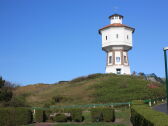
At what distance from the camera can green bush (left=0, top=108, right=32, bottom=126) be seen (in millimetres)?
20641

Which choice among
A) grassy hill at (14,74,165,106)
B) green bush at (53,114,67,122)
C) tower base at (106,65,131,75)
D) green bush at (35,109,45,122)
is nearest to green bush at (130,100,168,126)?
green bush at (53,114,67,122)

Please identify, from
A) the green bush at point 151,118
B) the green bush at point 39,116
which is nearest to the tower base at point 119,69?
the green bush at point 39,116

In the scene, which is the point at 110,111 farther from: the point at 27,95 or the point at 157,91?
the point at 27,95

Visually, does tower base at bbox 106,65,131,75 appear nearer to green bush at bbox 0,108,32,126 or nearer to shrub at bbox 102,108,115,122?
shrub at bbox 102,108,115,122

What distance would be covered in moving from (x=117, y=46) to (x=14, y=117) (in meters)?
42.2

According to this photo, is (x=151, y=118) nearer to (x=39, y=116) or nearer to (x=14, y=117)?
(x=14, y=117)

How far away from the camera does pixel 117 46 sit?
202 ft

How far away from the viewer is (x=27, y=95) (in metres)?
51.6

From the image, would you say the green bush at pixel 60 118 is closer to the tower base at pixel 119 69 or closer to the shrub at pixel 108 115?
the shrub at pixel 108 115

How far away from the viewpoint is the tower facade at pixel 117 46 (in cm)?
6138

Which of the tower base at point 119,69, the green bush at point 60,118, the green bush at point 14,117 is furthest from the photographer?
the tower base at point 119,69

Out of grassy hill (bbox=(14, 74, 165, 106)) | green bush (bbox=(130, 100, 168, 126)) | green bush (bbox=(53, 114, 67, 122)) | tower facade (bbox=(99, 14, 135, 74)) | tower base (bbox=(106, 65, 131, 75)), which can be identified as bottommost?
green bush (bbox=(53, 114, 67, 122))

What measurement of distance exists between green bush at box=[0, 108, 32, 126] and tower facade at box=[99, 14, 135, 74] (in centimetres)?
4024

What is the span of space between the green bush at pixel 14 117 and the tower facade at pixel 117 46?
4024 centimetres
